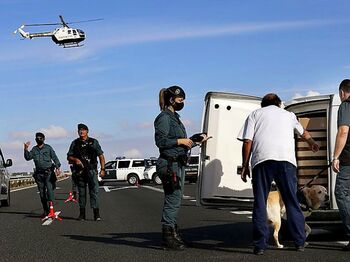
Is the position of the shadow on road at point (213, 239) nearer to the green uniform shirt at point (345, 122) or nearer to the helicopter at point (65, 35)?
the green uniform shirt at point (345, 122)

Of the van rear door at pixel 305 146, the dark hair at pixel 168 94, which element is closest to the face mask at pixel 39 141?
the van rear door at pixel 305 146

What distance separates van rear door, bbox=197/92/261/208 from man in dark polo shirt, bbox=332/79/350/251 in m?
2.60

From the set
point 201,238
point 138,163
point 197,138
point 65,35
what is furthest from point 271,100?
point 65,35

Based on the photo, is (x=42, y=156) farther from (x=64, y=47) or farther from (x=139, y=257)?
(x=64, y=47)

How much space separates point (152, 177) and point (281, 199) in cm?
3449

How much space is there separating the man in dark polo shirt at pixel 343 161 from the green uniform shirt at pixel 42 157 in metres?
8.11

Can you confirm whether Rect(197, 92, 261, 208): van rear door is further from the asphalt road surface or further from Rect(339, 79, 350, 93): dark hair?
Rect(339, 79, 350, 93): dark hair

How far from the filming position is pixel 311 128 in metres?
10.7

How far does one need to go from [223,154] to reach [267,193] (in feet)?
8.86

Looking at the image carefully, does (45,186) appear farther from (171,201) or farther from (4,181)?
(171,201)

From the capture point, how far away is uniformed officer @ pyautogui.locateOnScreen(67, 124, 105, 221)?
1309 centimetres

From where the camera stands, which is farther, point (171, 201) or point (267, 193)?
point (171, 201)

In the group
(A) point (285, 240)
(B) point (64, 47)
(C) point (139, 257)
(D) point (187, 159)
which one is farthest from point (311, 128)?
(B) point (64, 47)

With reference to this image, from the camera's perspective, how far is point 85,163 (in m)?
13.1
